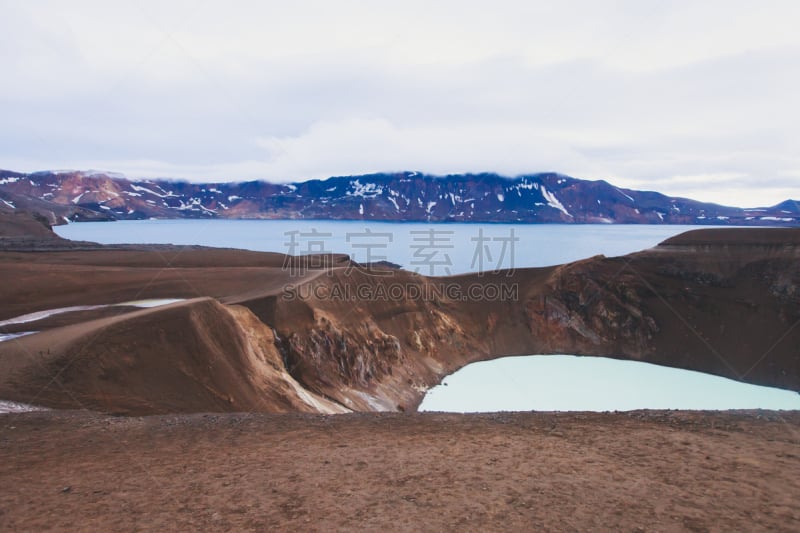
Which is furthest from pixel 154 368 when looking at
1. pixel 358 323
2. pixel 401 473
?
pixel 358 323

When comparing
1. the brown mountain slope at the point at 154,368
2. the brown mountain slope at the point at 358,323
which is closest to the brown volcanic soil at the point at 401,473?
the brown mountain slope at the point at 154,368

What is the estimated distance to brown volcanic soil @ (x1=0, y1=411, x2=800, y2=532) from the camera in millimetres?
5785

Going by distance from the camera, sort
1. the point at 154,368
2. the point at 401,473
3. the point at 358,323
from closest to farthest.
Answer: the point at 401,473, the point at 154,368, the point at 358,323

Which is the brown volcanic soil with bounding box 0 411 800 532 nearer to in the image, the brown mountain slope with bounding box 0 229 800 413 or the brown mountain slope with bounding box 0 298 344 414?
the brown mountain slope with bounding box 0 298 344 414

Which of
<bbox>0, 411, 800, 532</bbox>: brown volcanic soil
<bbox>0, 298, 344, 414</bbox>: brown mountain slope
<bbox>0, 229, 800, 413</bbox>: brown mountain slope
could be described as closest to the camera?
<bbox>0, 411, 800, 532</bbox>: brown volcanic soil

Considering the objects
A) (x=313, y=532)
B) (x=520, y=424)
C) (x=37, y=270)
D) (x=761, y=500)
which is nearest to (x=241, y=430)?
(x=313, y=532)

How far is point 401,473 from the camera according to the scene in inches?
289

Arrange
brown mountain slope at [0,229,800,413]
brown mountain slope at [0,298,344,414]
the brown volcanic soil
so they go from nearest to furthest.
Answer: the brown volcanic soil, brown mountain slope at [0,298,344,414], brown mountain slope at [0,229,800,413]

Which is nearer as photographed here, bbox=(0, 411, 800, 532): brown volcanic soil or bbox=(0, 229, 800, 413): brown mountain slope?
bbox=(0, 411, 800, 532): brown volcanic soil

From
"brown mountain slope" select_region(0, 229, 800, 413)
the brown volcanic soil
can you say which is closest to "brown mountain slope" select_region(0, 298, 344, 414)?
"brown mountain slope" select_region(0, 229, 800, 413)

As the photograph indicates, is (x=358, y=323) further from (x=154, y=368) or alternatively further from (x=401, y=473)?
(x=401, y=473)

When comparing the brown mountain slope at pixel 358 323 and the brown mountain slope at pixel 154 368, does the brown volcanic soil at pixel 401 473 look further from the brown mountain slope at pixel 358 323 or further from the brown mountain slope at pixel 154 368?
the brown mountain slope at pixel 358 323

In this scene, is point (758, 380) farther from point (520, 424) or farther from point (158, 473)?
point (158, 473)

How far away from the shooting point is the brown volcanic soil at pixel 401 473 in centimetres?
579
